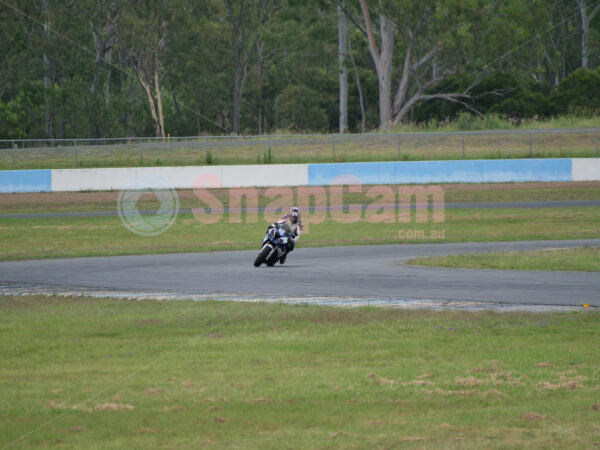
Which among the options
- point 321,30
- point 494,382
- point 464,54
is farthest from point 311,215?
point 321,30

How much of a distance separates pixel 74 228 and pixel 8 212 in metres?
6.27

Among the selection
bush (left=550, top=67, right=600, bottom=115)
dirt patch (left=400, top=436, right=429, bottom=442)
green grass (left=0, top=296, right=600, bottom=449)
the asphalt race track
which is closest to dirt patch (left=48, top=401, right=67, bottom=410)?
green grass (left=0, top=296, right=600, bottom=449)

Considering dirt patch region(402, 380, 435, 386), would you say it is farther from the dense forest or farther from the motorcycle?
the dense forest

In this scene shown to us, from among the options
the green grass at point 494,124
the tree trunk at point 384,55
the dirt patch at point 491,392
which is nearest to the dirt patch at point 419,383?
the dirt patch at point 491,392

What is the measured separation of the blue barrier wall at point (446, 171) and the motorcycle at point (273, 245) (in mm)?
19048

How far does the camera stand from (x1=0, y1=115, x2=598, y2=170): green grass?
41438 mm

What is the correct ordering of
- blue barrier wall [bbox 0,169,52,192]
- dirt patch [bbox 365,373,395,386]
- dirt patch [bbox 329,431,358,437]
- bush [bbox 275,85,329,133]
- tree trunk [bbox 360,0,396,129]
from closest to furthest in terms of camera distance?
1. dirt patch [bbox 329,431,358,437]
2. dirt patch [bbox 365,373,395,386]
3. blue barrier wall [bbox 0,169,52,192]
4. tree trunk [bbox 360,0,396,129]
5. bush [bbox 275,85,329,133]

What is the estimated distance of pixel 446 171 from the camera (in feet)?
122

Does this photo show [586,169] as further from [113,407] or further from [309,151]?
[113,407]

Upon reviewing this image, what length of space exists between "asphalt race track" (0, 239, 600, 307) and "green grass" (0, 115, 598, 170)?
69.0ft

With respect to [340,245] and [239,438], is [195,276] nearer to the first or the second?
[340,245]

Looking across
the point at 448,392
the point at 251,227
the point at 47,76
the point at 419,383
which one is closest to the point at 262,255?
the point at 419,383

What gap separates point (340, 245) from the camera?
23.1 metres

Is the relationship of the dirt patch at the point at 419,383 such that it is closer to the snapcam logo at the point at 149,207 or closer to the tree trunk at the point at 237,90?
the snapcam logo at the point at 149,207
